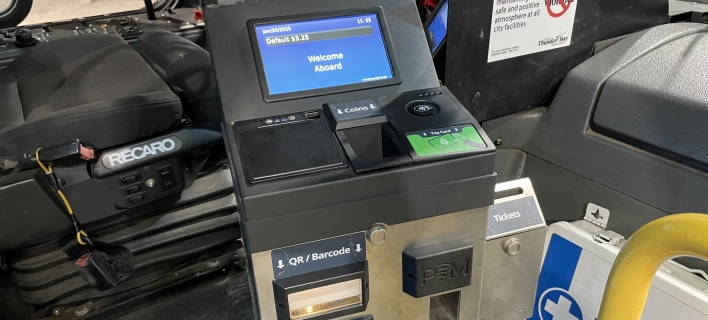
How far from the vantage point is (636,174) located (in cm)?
107

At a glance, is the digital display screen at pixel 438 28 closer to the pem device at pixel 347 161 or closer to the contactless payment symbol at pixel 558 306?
the pem device at pixel 347 161

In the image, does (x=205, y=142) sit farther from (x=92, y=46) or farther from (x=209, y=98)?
(x=92, y=46)

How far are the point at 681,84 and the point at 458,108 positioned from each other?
1.76 feet

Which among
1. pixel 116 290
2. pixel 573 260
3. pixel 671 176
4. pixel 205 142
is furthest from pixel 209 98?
pixel 671 176

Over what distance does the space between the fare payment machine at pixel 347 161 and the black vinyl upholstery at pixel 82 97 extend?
52 centimetres

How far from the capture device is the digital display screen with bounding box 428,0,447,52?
1.03 meters

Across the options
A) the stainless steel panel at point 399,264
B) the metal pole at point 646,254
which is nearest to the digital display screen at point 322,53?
the stainless steel panel at point 399,264

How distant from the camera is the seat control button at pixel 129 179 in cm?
118

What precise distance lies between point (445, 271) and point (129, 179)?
0.77 m

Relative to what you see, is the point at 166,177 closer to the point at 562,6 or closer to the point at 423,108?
the point at 423,108

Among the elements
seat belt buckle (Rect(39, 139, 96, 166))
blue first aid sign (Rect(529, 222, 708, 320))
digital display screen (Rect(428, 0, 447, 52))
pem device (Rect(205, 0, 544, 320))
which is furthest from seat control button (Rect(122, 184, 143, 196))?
blue first aid sign (Rect(529, 222, 708, 320))

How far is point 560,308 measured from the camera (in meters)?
1.13

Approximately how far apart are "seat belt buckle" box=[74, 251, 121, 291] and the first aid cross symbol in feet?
3.19

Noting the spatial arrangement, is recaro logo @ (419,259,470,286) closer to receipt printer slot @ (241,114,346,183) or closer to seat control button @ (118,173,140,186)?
receipt printer slot @ (241,114,346,183)
